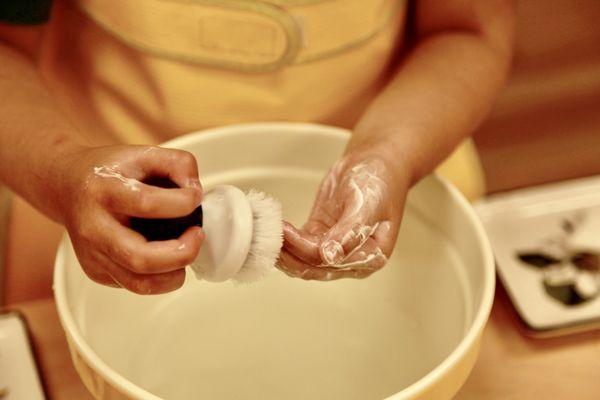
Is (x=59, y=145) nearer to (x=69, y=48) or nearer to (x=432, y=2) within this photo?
(x=69, y=48)

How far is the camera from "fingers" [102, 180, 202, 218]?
15.8 inches

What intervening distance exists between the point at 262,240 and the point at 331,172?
0.44 feet

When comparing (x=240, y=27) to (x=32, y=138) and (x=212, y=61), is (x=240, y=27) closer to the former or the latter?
(x=212, y=61)

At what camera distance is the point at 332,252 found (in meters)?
0.48

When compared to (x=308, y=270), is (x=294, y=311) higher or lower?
lower

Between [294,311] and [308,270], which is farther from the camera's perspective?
[294,311]

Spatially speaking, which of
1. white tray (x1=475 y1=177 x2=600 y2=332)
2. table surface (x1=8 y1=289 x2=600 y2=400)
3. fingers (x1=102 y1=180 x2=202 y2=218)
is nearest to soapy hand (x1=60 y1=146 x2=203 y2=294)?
fingers (x1=102 y1=180 x2=202 y2=218)

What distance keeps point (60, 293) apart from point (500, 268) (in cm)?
39

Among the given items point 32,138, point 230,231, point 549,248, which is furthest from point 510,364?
point 32,138

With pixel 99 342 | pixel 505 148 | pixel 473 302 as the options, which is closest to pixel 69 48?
pixel 99 342

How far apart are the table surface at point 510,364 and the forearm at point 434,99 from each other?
0.51 ft

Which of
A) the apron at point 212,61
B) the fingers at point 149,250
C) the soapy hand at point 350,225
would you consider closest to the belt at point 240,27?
the apron at point 212,61

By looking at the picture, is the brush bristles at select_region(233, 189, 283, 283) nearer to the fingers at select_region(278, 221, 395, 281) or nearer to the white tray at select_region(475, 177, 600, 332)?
the fingers at select_region(278, 221, 395, 281)

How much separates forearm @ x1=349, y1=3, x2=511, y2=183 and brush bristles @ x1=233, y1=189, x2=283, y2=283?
140mm
